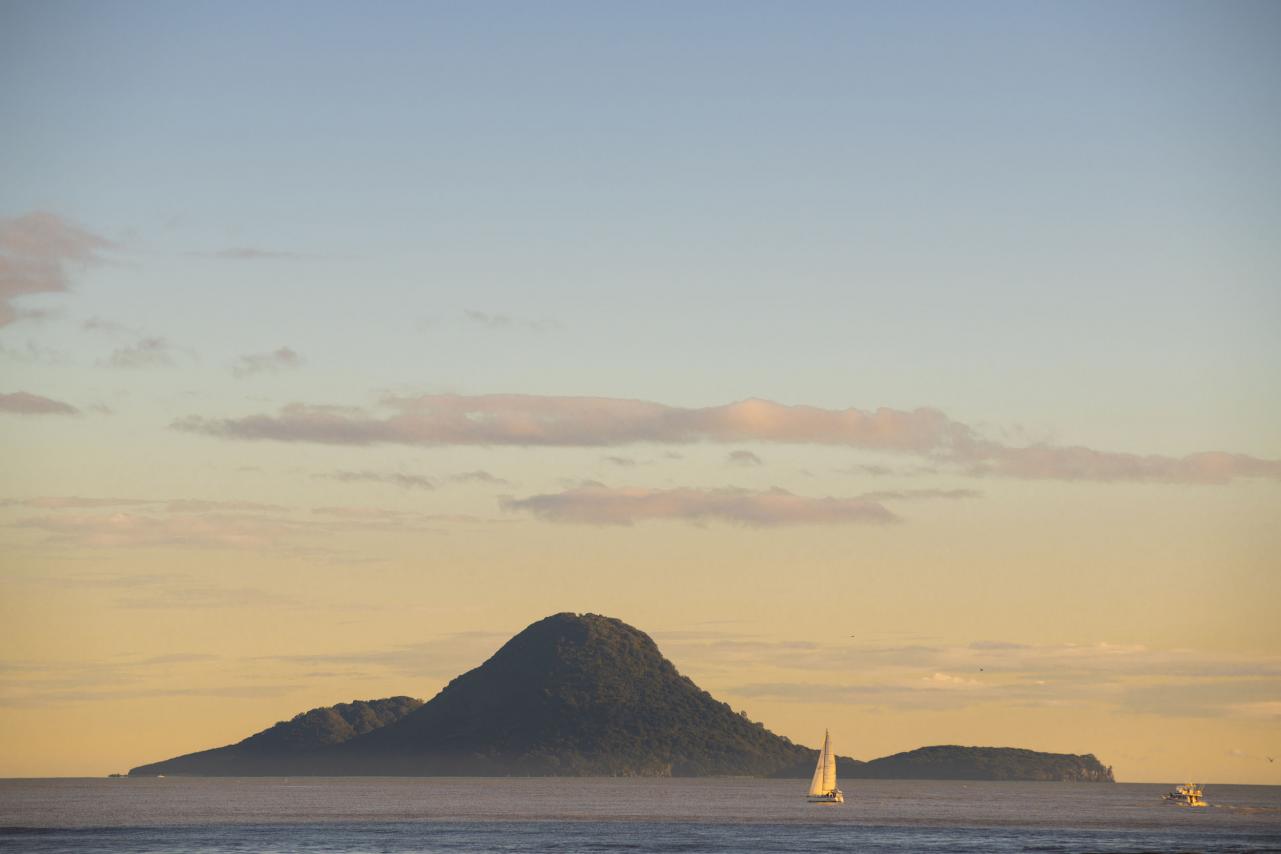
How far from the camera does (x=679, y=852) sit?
195875 millimetres

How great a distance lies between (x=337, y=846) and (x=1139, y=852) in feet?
307

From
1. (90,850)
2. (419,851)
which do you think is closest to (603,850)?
(419,851)

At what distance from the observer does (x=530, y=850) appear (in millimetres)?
197125

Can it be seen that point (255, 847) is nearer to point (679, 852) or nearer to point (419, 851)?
point (419, 851)

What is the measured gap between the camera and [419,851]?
194500 mm

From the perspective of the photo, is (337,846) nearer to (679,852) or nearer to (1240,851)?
(679,852)

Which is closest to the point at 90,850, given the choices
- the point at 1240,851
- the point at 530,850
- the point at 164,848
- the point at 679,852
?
the point at 164,848

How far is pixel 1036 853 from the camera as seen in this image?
7761 inches

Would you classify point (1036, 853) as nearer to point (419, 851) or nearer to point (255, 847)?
point (419, 851)

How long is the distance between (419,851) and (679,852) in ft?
99.1

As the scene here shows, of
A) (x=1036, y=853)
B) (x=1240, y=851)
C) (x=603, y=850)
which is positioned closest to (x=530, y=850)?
(x=603, y=850)

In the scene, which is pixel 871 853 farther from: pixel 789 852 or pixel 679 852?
pixel 679 852

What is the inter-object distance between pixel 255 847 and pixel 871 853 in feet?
237

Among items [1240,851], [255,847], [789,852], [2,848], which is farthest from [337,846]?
[1240,851]
